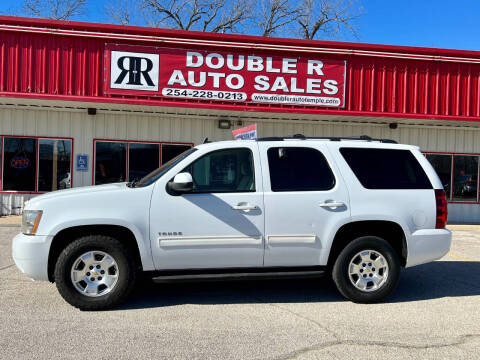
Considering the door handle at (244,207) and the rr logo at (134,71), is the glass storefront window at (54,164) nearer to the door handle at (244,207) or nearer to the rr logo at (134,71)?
the rr logo at (134,71)

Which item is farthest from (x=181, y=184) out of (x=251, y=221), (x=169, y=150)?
(x=169, y=150)

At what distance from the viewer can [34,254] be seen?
4488mm

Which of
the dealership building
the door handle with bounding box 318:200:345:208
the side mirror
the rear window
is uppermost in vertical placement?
the dealership building

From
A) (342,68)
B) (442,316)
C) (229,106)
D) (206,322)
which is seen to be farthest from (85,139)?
(442,316)

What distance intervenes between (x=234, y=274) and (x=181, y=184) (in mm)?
1183

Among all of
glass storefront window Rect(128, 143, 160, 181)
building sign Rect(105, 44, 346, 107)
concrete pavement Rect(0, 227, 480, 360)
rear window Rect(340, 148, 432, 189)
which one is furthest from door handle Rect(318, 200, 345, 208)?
glass storefront window Rect(128, 143, 160, 181)

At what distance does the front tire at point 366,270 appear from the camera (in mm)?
4973

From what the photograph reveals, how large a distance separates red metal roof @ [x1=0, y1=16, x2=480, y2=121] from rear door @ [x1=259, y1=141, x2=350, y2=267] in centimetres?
711

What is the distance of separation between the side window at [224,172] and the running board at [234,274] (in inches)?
35.9

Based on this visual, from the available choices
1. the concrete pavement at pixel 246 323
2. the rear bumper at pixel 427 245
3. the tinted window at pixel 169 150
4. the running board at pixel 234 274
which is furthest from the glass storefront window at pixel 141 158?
the rear bumper at pixel 427 245

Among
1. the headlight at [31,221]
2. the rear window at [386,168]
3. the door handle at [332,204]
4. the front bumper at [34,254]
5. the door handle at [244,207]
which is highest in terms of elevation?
the rear window at [386,168]

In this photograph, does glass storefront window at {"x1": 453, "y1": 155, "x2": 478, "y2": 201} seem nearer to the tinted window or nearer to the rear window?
the tinted window

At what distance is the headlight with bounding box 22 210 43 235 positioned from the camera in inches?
178

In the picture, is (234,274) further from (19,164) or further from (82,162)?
(19,164)
